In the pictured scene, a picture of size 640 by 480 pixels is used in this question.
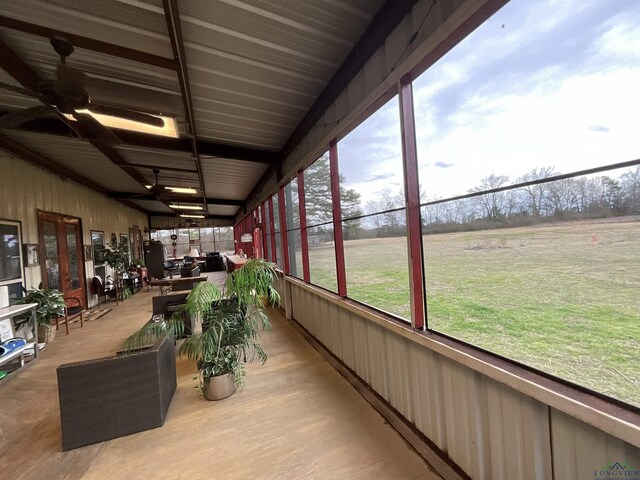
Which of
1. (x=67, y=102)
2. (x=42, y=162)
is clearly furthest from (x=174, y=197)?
(x=67, y=102)

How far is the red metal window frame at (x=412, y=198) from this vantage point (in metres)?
1.77

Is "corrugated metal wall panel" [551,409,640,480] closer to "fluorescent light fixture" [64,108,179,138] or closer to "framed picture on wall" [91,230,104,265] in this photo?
"fluorescent light fixture" [64,108,179,138]

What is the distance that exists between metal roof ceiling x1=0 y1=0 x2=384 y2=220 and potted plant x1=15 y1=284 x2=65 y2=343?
245 cm

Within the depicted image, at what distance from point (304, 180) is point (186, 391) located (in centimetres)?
300

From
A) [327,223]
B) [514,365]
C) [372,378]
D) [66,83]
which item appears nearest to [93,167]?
[66,83]

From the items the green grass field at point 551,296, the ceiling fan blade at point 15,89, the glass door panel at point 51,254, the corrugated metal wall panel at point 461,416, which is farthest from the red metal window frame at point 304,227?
the glass door panel at point 51,254

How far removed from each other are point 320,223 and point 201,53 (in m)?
2.20

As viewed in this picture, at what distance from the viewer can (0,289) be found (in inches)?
139

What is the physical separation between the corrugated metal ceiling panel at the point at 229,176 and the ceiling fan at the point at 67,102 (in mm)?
2819

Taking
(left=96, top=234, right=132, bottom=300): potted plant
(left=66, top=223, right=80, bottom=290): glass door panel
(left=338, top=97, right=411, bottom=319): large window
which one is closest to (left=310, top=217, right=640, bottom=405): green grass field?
(left=338, top=97, right=411, bottom=319): large window

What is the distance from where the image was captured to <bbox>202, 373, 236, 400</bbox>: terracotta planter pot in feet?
8.18

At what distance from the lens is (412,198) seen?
1.77 metres

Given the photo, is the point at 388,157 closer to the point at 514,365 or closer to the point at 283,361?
the point at 514,365

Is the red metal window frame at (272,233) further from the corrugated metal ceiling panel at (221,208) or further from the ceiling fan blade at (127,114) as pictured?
the corrugated metal ceiling panel at (221,208)
